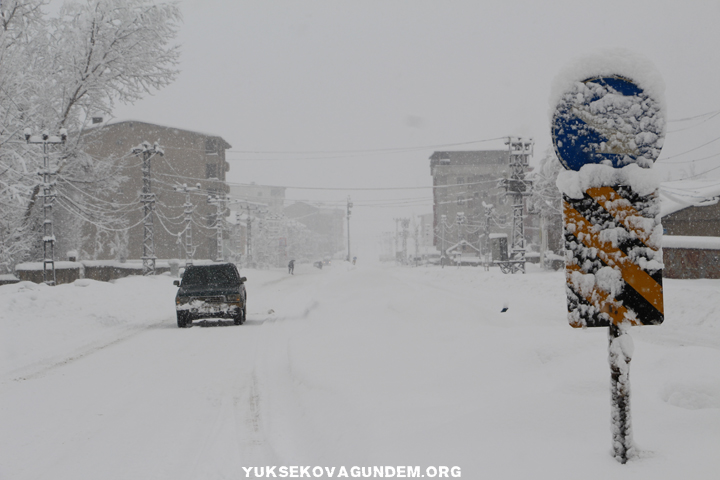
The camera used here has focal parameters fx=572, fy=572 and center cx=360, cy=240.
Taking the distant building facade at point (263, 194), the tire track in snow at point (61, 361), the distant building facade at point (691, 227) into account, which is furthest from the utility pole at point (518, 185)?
the distant building facade at point (263, 194)

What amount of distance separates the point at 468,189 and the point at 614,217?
111 metres

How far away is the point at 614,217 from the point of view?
3.43m

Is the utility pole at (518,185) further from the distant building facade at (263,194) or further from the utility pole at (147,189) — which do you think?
the distant building facade at (263,194)

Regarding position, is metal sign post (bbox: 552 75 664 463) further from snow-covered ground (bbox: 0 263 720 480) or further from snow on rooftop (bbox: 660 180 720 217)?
snow on rooftop (bbox: 660 180 720 217)

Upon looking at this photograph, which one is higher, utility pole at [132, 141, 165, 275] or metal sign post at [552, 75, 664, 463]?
utility pole at [132, 141, 165, 275]

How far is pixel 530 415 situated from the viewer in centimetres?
443

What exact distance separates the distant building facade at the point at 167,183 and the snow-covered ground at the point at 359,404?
62600mm

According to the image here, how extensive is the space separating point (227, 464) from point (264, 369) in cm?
424

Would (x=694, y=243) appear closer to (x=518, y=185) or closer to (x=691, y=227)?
(x=518, y=185)

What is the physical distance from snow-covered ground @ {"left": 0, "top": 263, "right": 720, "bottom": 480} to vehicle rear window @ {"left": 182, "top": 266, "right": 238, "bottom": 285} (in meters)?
4.74

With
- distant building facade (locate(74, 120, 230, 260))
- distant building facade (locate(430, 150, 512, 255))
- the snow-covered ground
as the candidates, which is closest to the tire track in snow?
the snow-covered ground

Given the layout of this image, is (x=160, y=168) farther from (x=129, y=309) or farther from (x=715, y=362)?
(x=715, y=362)

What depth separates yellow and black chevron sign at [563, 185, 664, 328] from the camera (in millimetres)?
3354

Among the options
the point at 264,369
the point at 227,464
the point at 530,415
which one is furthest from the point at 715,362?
the point at 264,369
